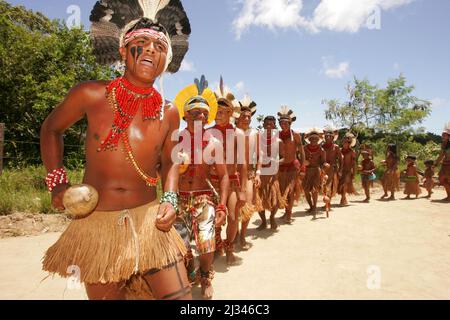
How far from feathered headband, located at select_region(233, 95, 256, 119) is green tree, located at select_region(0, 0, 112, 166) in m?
11.2

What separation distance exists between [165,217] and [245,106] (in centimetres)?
390

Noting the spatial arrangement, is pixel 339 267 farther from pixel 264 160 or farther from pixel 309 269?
pixel 264 160

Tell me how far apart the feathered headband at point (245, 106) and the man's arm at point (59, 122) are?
12.1ft

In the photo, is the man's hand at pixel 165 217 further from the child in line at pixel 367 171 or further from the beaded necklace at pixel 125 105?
the child in line at pixel 367 171

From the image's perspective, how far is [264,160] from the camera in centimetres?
676

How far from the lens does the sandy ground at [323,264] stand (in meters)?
3.52

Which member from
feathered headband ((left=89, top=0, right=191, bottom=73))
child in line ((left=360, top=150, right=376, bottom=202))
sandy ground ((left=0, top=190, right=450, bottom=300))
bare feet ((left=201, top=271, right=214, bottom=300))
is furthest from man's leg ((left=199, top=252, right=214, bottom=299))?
child in line ((left=360, top=150, right=376, bottom=202))

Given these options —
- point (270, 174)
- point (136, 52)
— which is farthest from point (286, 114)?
point (136, 52)

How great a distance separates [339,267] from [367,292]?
801mm

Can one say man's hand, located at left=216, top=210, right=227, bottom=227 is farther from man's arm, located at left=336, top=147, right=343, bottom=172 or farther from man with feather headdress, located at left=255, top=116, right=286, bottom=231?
man's arm, located at left=336, top=147, right=343, bottom=172

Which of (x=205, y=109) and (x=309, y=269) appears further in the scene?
(x=309, y=269)

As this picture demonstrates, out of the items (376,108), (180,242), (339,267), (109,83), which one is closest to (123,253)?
(180,242)

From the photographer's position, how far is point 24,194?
7.59 meters

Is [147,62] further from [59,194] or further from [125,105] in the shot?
[59,194]
